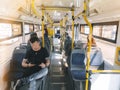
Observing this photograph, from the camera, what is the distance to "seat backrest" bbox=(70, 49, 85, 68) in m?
3.78

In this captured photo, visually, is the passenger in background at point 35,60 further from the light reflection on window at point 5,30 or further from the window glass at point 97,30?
the window glass at point 97,30

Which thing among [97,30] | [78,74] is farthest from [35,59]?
[97,30]

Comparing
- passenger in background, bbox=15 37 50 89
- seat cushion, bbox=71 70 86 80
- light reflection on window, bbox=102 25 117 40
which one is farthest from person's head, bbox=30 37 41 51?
light reflection on window, bbox=102 25 117 40

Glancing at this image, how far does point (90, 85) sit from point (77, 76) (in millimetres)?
1373

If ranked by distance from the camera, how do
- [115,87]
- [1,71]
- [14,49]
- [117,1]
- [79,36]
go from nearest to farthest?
[115,87] → [117,1] → [1,71] → [14,49] → [79,36]

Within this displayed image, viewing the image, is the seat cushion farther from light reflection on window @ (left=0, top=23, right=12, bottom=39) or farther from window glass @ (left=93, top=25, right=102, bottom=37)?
light reflection on window @ (left=0, top=23, right=12, bottom=39)

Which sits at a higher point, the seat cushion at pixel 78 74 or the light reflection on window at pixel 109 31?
the light reflection on window at pixel 109 31

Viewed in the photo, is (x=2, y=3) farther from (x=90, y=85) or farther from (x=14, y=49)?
(x=90, y=85)

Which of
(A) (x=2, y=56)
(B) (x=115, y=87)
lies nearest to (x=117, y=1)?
(B) (x=115, y=87)

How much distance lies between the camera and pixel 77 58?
12.6 ft

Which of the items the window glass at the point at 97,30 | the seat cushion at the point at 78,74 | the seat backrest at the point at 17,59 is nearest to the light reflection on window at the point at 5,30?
the seat backrest at the point at 17,59

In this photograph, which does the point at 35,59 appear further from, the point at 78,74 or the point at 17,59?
the point at 78,74

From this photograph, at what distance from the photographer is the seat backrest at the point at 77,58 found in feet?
12.4

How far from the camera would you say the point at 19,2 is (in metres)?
4.04
